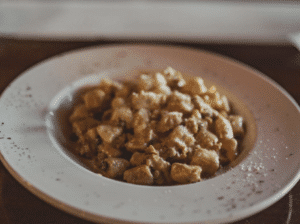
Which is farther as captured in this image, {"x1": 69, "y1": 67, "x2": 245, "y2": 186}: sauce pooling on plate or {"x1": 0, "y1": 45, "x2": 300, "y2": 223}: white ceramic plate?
{"x1": 69, "y1": 67, "x2": 245, "y2": 186}: sauce pooling on plate

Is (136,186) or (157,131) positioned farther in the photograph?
(157,131)

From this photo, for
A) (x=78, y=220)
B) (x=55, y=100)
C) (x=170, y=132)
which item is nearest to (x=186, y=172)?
(x=170, y=132)

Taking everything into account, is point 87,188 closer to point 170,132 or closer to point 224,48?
point 170,132

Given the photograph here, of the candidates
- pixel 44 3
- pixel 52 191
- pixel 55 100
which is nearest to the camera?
pixel 52 191
